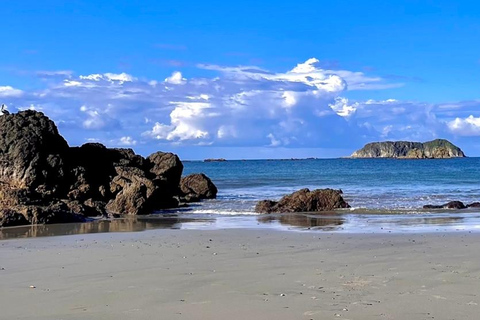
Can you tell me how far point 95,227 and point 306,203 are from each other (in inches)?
390

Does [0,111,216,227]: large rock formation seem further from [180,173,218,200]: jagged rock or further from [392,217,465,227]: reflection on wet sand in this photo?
[392,217,465,227]: reflection on wet sand

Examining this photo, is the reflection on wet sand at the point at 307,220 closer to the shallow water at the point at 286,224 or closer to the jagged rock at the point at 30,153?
the shallow water at the point at 286,224

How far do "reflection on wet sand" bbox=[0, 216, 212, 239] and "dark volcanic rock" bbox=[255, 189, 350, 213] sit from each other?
14.1ft

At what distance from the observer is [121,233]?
54.3 ft

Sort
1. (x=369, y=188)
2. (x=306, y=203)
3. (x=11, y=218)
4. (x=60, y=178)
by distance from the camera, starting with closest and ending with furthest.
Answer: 1. (x=11, y=218)
2. (x=306, y=203)
3. (x=60, y=178)
4. (x=369, y=188)

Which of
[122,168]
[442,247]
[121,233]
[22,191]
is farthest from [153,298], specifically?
[122,168]

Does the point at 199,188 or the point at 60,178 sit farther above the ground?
the point at 60,178

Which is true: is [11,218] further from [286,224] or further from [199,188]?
[199,188]

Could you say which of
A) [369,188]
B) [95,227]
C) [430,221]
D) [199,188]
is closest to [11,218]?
[95,227]

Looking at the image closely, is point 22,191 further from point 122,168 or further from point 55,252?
point 55,252

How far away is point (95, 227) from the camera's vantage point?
734 inches

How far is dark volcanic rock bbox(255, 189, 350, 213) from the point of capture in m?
24.6

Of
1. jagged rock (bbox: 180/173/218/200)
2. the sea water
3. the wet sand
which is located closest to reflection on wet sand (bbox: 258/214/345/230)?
the sea water

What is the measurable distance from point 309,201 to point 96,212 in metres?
9.11
